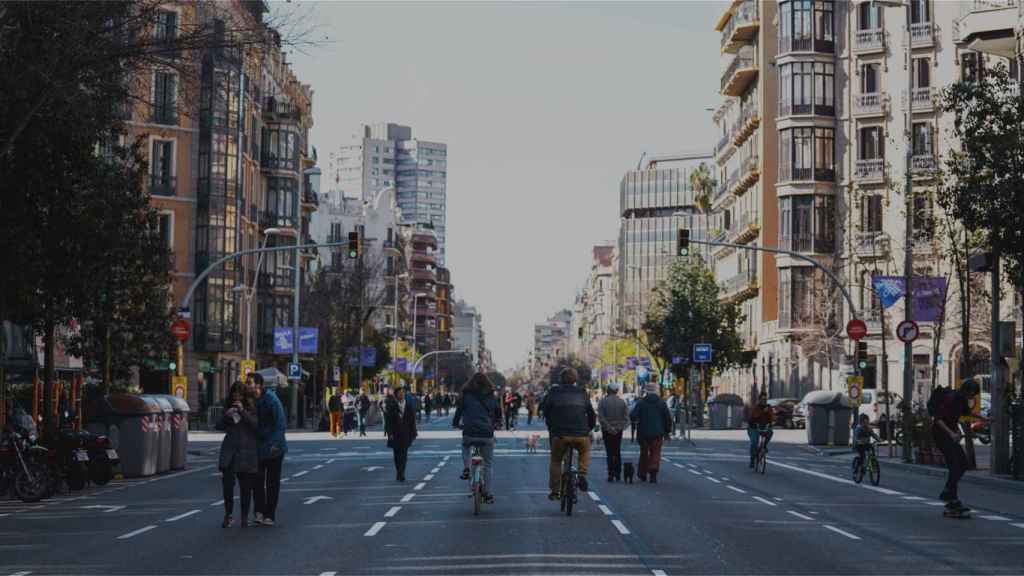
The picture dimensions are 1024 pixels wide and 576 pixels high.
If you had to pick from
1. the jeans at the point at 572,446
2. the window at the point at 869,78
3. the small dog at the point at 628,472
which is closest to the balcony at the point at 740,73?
the window at the point at 869,78

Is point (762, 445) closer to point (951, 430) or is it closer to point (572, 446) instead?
point (951, 430)

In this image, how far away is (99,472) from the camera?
1137 inches

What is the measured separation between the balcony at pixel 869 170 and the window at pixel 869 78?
3524mm

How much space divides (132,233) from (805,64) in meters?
54.1

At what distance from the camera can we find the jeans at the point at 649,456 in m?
29.5

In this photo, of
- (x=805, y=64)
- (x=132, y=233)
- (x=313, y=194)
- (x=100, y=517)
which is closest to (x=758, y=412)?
(x=132, y=233)

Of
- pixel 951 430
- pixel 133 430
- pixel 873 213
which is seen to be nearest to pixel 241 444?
pixel 951 430

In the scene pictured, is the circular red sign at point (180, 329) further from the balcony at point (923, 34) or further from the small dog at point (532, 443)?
the balcony at point (923, 34)

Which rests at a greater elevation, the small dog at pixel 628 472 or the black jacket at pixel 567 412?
the black jacket at pixel 567 412

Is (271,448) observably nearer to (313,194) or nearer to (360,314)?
(360,314)

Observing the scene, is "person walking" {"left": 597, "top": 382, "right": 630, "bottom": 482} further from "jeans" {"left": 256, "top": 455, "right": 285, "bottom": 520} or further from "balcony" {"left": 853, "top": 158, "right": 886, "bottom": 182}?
"balcony" {"left": 853, "top": 158, "right": 886, "bottom": 182}

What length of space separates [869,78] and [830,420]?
33.1m

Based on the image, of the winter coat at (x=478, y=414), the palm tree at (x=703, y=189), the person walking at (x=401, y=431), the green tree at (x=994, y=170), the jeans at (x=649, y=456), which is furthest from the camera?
the palm tree at (x=703, y=189)

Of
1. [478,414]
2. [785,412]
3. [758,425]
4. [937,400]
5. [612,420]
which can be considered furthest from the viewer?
[785,412]
